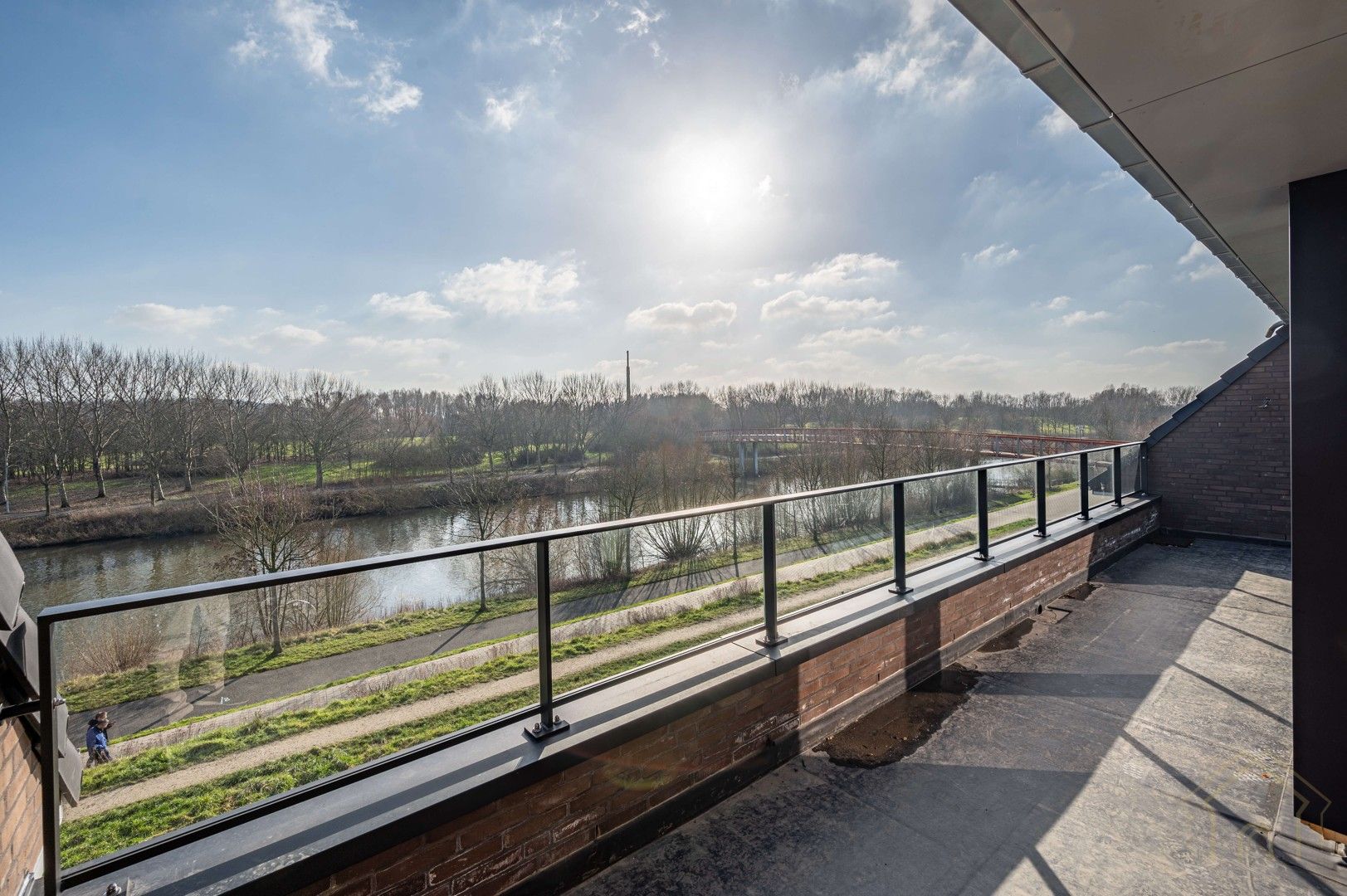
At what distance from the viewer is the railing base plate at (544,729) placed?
2.02 meters

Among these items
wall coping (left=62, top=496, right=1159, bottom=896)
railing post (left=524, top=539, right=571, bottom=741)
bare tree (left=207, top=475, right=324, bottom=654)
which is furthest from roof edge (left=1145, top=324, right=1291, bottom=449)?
bare tree (left=207, top=475, right=324, bottom=654)

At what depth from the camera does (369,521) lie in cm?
2655

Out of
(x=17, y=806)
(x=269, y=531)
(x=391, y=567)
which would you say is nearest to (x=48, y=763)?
(x=17, y=806)

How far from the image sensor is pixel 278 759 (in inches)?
68.8

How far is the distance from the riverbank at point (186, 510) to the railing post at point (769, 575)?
80.1ft

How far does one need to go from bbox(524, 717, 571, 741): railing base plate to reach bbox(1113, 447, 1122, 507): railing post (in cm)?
753

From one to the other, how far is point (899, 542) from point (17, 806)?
3.84 m

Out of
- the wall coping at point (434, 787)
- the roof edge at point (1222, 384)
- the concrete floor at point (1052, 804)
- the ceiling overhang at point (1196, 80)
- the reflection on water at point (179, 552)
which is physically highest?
the ceiling overhang at point (1196, 80)

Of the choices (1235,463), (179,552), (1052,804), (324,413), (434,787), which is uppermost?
(324,413)

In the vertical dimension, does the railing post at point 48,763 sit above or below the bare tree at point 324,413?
below

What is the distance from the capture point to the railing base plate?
6.63ft

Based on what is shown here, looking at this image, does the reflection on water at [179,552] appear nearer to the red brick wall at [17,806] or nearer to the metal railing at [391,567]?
the metal railing at [391,567]

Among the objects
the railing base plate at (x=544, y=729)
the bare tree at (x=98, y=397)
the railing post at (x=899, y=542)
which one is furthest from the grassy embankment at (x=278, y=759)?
the bare tree at (x=98, y=397)

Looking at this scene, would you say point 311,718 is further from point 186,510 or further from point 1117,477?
point 186,510
